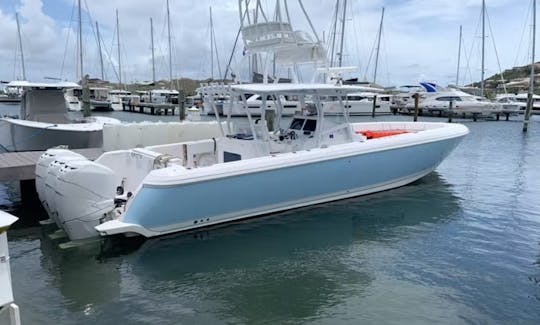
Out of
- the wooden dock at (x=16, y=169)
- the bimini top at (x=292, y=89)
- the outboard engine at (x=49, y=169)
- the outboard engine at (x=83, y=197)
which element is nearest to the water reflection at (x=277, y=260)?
the outboard engine at (x=83, y=197)

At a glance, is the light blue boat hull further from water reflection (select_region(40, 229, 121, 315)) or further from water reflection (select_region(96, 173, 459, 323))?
water reflection (select_region(40, 229, 121, 315))

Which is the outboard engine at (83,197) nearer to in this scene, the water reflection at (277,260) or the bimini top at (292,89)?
the water reflection at (277,260)

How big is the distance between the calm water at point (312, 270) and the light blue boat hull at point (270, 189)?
26 cm

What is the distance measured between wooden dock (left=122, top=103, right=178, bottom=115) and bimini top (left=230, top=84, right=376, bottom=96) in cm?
3990

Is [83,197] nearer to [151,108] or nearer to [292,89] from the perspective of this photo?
[292,89]

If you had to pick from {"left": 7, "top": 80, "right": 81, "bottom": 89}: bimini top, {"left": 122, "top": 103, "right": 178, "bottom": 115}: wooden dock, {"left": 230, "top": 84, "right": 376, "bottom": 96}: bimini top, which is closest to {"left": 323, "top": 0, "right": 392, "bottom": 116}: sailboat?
{"left": 230, "top": 84, "right": 376, "bottom": 96}: bimini top

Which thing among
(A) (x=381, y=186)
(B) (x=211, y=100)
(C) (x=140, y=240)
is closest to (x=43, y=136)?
(B) (x=211, y=100)

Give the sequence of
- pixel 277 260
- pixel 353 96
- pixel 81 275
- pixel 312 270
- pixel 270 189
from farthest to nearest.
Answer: pixel 353 96
pixel 270 189
pixel 277 260
pixel 312 270
pixel 81 275

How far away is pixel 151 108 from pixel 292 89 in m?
42.9

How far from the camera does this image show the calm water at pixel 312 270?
5.47 meters

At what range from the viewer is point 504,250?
7500 millimetres

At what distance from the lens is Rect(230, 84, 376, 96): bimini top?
870 centimetres

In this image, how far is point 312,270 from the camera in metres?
6.65

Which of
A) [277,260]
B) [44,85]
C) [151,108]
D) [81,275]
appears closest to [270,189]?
[277,260]
